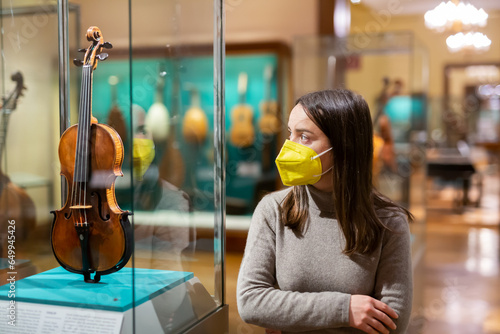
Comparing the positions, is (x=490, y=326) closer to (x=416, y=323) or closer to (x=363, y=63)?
(x=416, y=323)

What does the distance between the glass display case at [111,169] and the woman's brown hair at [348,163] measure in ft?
1.66

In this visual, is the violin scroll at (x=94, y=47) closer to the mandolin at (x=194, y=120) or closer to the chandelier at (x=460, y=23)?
the mandolin at (x=194, y=120)

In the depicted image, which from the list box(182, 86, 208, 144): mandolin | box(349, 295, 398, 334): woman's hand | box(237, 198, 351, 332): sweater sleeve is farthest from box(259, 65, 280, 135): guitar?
box(349, 295, 398, 334): woman's hand

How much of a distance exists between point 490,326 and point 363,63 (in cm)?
214

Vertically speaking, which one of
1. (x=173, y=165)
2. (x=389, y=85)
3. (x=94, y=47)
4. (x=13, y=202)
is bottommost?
(x=13, y=202)

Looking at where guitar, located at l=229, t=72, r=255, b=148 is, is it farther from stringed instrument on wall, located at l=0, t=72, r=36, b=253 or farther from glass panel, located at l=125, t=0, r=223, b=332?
stringed instrument on wall, located at l=0, t=72, r=36, b=253

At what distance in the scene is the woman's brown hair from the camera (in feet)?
4.75

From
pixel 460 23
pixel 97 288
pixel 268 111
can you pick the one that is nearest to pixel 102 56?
pixel 97 288

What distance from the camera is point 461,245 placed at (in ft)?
20.0

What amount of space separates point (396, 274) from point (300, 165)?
37cm

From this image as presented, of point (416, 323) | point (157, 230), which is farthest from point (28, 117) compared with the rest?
point (416, 323)

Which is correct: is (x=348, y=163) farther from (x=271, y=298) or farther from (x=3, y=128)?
(x=3, y=128)

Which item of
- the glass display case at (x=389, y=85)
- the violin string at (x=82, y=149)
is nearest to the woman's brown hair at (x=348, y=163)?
the violin string at (x=82, y=149)

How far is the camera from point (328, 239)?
147cm
